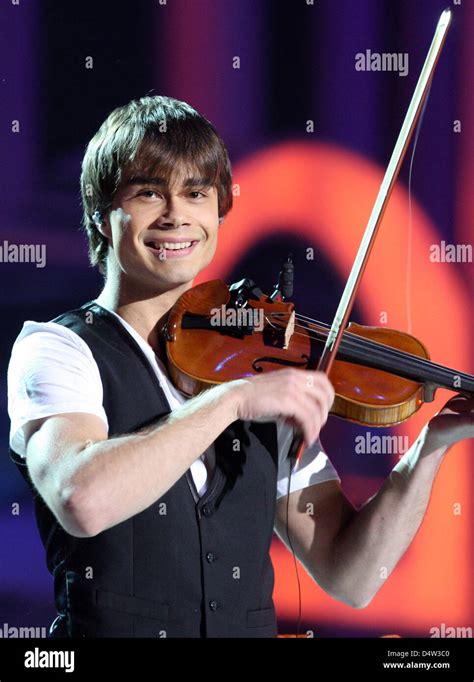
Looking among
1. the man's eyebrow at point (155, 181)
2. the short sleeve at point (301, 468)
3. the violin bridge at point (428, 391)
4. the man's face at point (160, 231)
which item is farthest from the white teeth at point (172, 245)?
the violin bridge at point (428, 391)

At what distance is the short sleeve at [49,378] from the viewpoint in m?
1.40

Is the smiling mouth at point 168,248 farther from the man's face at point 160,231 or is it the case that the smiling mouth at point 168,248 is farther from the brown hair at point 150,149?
the brown hair at point 150,149

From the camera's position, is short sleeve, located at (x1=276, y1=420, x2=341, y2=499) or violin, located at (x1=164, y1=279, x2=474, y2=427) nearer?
violin, located at (x1=164, y1=279, x2=474, y2=427)

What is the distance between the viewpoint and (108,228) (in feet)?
5.54

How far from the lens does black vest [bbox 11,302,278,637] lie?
1.45m

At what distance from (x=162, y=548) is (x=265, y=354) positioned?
377 millimetres

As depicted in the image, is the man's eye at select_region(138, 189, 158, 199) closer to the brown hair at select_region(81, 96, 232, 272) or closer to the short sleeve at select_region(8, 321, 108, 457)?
the brown hair at select_region(81, 96, 232, 272)

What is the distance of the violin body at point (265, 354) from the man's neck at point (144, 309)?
5 centimetres

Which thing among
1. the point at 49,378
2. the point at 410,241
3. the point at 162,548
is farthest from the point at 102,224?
the point at 410,241

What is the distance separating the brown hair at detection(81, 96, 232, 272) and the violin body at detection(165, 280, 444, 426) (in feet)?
0.74

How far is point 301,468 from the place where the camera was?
1.71 meters

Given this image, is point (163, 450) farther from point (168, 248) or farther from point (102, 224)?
point (102, 224)

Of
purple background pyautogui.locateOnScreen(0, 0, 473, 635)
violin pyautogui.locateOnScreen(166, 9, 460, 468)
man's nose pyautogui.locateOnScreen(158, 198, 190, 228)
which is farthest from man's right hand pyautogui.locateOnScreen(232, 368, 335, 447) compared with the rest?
purple background pyautogui.locateOnScreen(0, 0, 473, 635)

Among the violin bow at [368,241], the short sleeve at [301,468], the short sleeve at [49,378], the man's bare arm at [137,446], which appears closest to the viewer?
the man's bare arm at [137,446]
